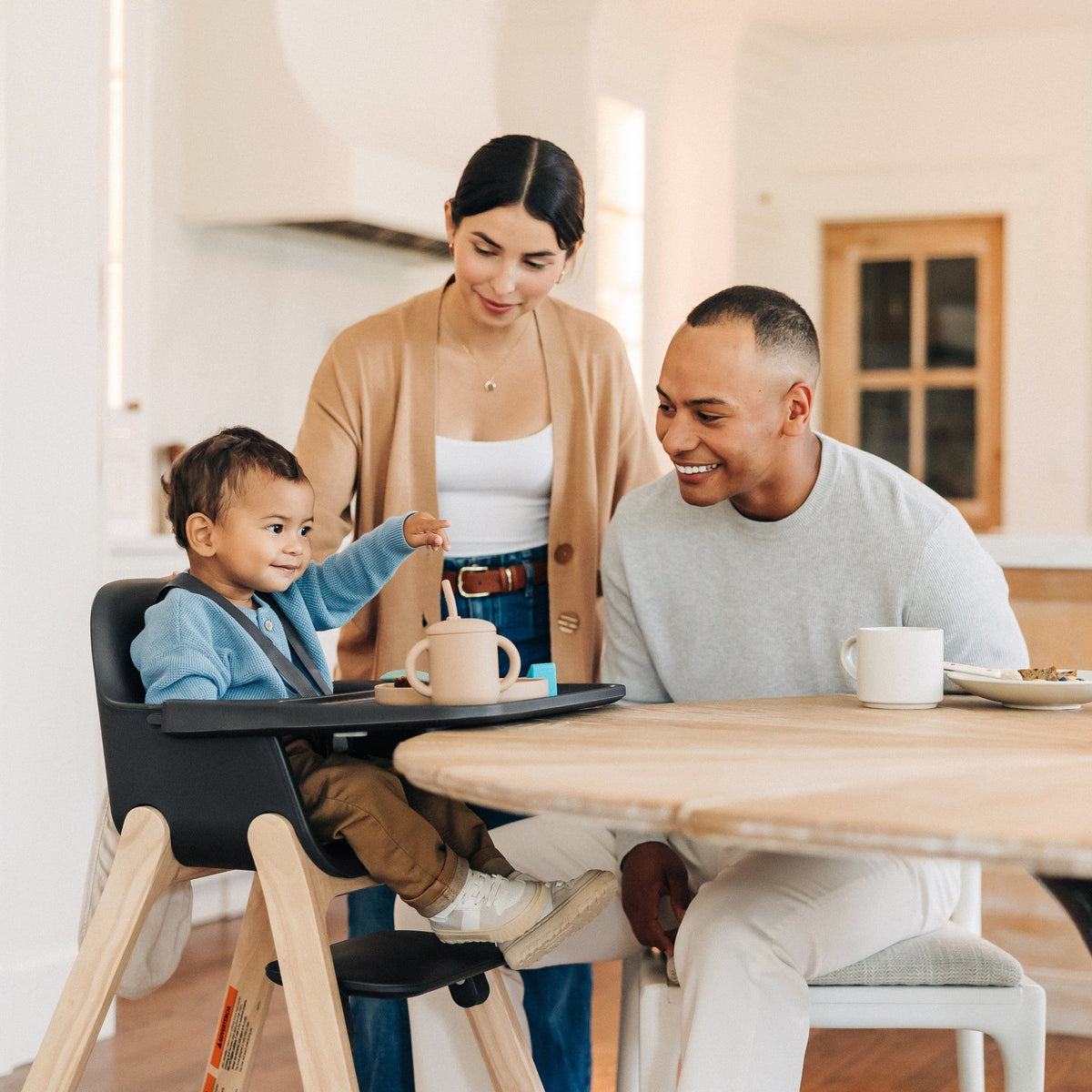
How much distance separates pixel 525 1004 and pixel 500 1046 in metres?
0.47

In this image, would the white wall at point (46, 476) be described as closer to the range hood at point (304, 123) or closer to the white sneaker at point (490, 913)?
the range hood at point (304, 123)

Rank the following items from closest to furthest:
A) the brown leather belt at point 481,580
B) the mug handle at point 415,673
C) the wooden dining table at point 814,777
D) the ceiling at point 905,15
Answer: the wooden dining table at point 814,777, the mug handle at point 415,673, the brown leather belt at point 481,580, the ceiling at point 905,15

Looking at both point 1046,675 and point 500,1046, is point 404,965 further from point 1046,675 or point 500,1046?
point 1046,675

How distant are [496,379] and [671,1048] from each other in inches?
37.1

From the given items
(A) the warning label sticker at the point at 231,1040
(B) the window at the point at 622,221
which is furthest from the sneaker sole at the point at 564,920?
(B) the window at the point at 622,221

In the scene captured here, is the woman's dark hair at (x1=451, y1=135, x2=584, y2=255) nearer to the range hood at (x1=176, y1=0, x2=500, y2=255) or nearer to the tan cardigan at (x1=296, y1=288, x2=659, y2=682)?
the tan cardigan at (x1=296, y1=288, x2=659, y2=682)

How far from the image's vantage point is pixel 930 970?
140 cm

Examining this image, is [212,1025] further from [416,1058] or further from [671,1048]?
[671,1048]

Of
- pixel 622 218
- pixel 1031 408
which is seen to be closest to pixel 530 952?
pixel 622 218

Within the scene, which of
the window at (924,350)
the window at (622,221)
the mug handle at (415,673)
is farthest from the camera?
the window at (924,350)

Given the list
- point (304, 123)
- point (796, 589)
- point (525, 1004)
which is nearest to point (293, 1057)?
point (525, 1004)

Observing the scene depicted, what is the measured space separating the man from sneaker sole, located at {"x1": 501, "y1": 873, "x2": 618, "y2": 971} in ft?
0.49

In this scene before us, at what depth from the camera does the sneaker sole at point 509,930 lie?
1.39 meters

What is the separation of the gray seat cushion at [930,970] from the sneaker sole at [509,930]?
0.28 metres
